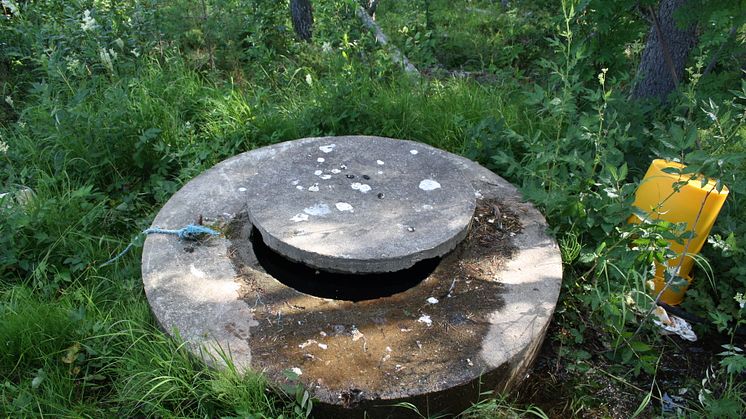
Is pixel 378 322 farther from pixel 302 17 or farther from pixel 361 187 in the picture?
pixel 302 17

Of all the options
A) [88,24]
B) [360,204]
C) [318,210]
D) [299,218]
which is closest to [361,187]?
[360,204]

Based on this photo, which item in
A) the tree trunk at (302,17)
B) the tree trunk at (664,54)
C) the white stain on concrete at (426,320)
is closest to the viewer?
the white stain on concrete at (426,320)

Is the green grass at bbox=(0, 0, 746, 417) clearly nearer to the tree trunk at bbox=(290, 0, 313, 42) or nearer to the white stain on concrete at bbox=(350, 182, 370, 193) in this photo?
the tree trunk at bbox=(290, 0, 313, 42)

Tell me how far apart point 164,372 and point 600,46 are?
2.93 meters

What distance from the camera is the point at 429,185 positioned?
277 cm

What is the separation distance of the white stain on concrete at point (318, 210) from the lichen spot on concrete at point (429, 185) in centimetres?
49

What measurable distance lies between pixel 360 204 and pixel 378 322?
0.63 metres

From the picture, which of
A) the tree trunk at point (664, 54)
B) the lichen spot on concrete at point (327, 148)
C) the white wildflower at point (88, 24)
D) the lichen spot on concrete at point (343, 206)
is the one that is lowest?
the lichen spot on concrete at point (343, 206)

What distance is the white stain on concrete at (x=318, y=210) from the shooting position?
99.2 inches

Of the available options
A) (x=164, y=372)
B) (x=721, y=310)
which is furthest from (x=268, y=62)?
(x=721, y=310)

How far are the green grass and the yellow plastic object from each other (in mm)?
113

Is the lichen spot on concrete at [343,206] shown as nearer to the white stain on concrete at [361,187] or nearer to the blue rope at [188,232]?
the white stain on concrete at [361,187]

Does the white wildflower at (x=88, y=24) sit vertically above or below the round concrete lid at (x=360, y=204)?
above

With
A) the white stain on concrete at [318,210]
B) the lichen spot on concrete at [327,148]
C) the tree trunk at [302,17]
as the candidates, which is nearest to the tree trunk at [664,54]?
the lichen spot on concrete at [327,148]
